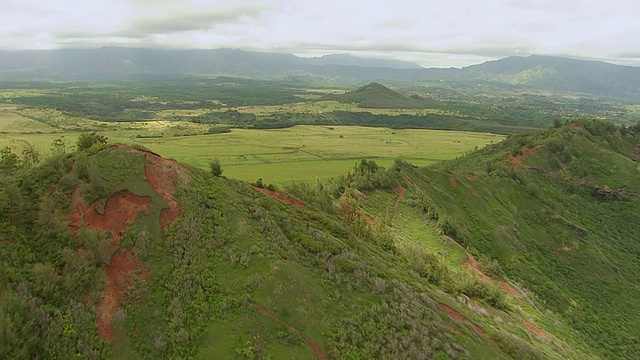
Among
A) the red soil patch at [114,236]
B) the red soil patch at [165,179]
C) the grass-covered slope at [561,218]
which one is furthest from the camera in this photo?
the grass-covered slope at [561,218]

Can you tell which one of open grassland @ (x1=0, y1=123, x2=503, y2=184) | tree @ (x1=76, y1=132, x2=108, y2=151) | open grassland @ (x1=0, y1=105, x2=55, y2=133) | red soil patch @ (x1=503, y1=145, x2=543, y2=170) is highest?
tree @ (x1=76, y1=132, x2=108, y2=151)

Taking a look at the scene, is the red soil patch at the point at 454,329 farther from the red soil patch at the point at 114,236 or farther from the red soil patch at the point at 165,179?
the red soil patch at the point at 165,179

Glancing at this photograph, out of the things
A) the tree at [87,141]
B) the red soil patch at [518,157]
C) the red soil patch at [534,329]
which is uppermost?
the tree at [87,141]

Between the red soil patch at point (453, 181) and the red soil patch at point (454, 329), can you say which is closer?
the red soil patch at point (454, 329)

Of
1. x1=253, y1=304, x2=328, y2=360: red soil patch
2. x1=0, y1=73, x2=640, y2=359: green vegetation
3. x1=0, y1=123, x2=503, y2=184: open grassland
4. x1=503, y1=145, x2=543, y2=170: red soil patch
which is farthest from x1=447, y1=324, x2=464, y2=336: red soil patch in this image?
x1=503, y1=145, x2=543, y2=170: red soil patch

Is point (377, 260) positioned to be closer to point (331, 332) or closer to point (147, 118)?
point (331, 332)

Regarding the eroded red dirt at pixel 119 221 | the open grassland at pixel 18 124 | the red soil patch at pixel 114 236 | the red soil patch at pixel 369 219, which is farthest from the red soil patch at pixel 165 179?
the open grassland at pixel 18 124

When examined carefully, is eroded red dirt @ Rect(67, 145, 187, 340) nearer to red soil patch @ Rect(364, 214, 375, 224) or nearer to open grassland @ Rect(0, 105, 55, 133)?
red soil patch @ Rect(364, 214, 375, 224)

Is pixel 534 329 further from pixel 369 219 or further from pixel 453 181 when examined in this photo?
pixel 453 181
